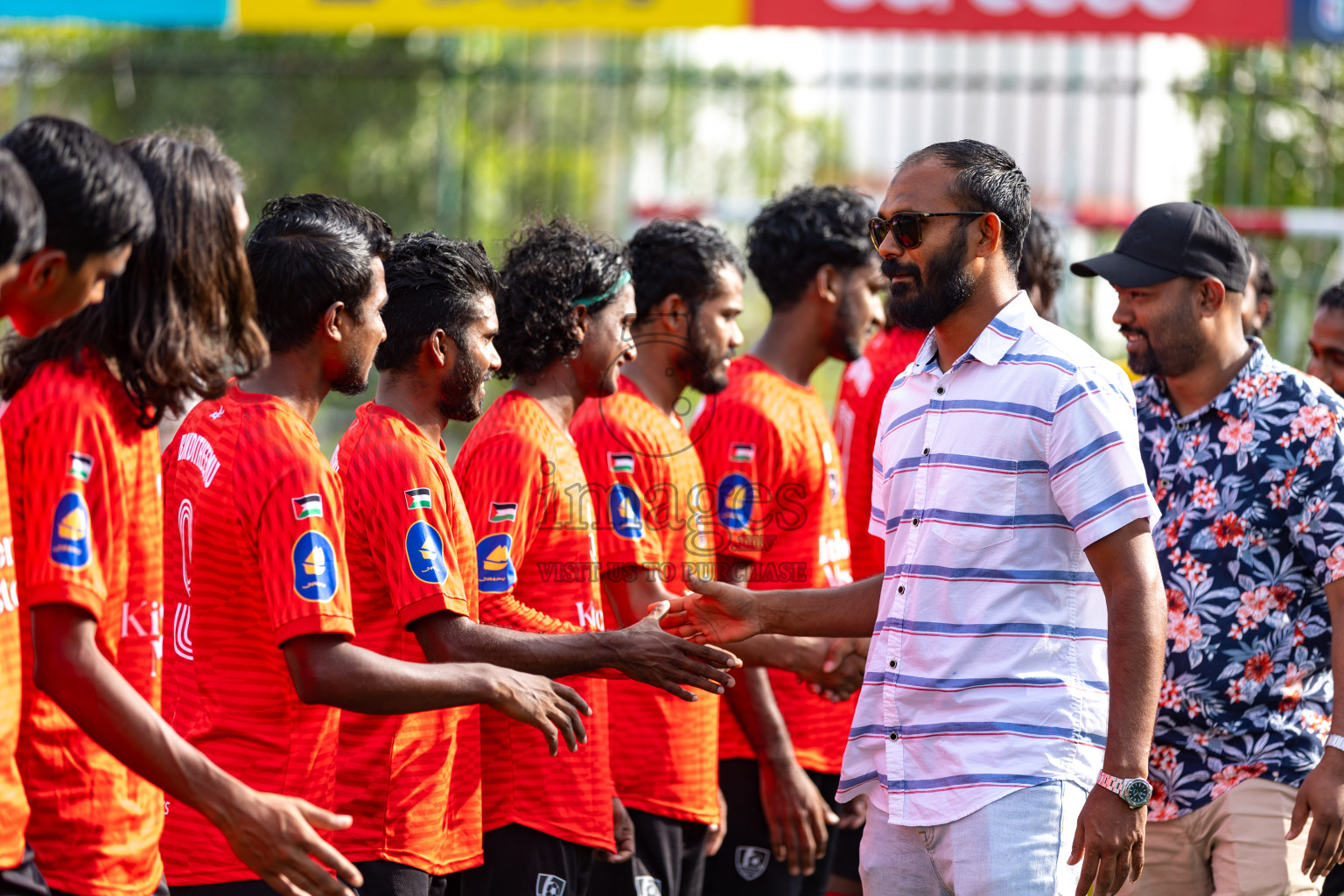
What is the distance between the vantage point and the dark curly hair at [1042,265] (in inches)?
212

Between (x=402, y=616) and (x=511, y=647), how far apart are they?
28cm

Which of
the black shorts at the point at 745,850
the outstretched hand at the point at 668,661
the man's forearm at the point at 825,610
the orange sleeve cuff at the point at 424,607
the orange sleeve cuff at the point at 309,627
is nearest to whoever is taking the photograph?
the orange sleeve cuff at the point at 309,627

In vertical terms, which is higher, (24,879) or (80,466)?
(80,466)

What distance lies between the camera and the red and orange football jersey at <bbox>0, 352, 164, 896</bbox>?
2.48 m

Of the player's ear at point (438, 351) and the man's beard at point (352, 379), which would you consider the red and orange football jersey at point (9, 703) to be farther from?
the player's ear at point (438, 351)

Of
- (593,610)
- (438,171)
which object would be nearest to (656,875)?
(593,610)

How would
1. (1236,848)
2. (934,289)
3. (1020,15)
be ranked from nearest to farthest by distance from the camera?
1. (934,289)
2. (1236,848)
3. (1020,15)

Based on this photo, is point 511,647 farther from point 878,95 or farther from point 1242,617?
point 878,95

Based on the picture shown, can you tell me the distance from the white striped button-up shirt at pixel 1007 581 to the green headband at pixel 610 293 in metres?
1.40

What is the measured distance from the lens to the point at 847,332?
17.9ft

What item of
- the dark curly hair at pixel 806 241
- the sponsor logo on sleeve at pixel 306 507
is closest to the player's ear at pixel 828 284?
the dark curly hair at pixel 806 241

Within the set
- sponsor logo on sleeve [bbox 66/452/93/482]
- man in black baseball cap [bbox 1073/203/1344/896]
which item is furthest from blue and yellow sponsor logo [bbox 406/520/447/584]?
man in black baseball cap [bbox 1073/203/1344/896]

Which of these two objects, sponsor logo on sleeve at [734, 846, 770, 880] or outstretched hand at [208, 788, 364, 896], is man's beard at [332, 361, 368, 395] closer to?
outstretched hand at [208, 788, 364, 896]

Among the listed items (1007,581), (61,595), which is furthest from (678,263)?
(61,595)
